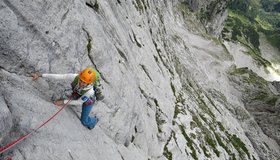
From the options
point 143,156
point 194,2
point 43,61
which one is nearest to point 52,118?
point 43,61

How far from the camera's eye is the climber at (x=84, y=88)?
14.7m


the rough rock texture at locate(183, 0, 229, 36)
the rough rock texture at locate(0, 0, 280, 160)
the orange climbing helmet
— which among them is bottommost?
the rough rock texture at locate(183, 0, 229, 36)

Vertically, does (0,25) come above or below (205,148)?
above

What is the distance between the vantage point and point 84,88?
601 inches

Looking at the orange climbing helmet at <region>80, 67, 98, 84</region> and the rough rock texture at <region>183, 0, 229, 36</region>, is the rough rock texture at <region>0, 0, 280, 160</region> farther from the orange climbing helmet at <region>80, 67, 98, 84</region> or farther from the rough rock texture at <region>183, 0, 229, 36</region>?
the rough rock texture at <region>183, 0, 229, 36</region>

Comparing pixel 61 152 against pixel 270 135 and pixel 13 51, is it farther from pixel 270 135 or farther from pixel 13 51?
pixel 270 135

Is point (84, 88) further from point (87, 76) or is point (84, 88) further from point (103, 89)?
point (103, 89)

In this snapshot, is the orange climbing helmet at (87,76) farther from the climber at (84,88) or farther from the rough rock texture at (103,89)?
the rough rock texture at (103,89)

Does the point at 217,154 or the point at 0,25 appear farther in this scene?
the point at 217,154

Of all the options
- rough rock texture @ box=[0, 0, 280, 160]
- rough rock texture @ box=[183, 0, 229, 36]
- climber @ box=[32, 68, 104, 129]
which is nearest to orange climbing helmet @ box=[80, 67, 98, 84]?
climber @ box=[32, 68, 104, 129]

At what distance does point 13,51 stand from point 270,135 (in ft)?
276

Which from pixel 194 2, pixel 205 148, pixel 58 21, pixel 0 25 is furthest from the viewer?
pixel 194 2

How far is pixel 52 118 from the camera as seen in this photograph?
1480 centimetres

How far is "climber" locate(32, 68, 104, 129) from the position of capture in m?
14.7
